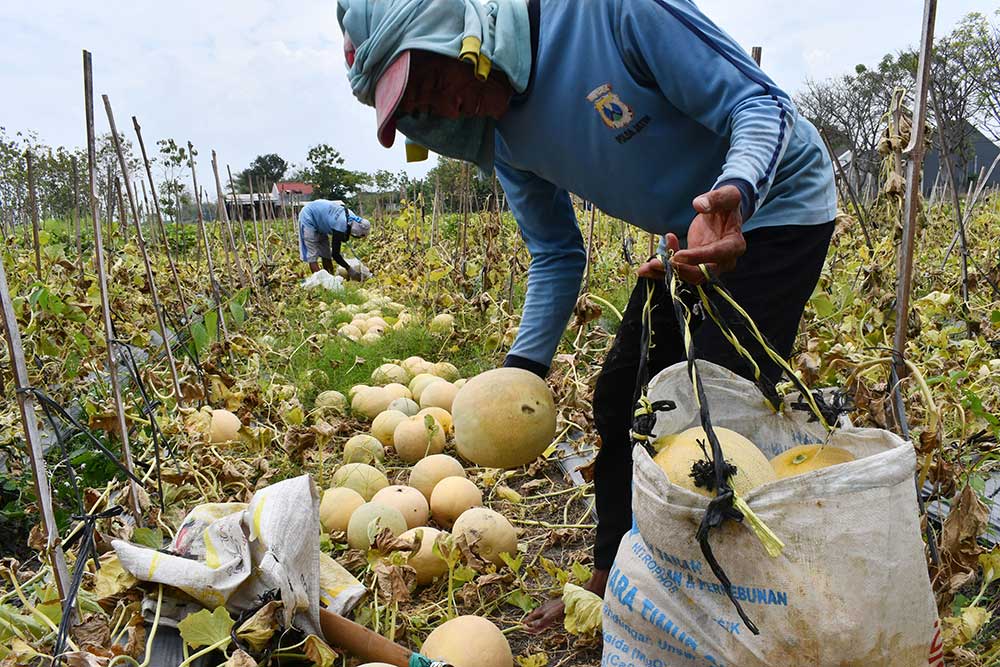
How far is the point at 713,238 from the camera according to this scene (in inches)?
51.0

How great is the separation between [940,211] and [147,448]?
26.0 ft

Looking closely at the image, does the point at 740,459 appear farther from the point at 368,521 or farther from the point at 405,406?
the point at 405,406

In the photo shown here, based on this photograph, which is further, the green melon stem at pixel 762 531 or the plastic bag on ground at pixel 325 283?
the plastic bag on ground at pixel 325 283

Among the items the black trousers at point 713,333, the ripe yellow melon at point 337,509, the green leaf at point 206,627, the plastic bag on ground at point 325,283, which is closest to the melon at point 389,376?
the ripe yellow melon at point 337,509

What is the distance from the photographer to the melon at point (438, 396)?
11.7 ft

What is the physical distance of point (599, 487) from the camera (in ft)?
6.41

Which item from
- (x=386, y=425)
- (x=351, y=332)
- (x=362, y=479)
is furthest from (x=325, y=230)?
(x=362, y=479)

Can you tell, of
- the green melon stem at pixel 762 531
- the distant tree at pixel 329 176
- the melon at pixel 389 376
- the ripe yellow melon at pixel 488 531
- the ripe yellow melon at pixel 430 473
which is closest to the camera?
the green melon stem at pixel 762 531

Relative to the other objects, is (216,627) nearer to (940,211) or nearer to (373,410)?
(373,410)

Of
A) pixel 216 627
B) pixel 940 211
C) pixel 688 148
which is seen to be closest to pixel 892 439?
pixel 688 148

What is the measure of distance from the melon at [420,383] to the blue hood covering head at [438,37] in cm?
209

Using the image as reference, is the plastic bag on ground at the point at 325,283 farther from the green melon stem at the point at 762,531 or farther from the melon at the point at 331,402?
the green melon stem at the point at 762,531

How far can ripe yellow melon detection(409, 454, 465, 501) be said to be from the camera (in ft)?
9.17

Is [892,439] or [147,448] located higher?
[892,439]
